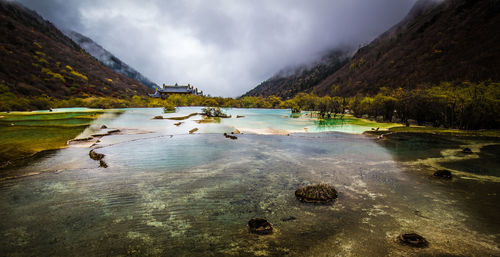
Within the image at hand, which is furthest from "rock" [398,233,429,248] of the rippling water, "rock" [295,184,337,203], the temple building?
the temple building

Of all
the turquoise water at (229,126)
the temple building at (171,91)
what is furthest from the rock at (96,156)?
the temple building at (171,91)

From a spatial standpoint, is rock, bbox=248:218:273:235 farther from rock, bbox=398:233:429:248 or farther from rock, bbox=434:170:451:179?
rock, bbox=434:170:451:179

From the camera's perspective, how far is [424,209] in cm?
917

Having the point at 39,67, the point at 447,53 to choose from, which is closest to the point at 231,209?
the point at 39,67

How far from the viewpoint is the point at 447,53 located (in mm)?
96938

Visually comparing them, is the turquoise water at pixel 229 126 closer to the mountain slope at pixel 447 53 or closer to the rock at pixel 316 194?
the rock at pixel 316 194

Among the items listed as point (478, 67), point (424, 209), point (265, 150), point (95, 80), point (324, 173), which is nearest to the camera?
point (424, 209)

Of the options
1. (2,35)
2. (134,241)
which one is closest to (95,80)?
(2,35)

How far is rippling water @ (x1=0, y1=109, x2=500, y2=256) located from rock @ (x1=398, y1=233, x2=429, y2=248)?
22 centimetres

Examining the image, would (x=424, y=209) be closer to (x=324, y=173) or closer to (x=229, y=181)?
(x=324, y=173)

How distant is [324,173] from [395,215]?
5732mm

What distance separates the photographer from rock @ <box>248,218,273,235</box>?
→ 721 centimetres

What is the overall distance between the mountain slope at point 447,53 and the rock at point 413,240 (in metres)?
89.3

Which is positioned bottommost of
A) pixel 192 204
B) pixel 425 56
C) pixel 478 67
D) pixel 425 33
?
pixel 192 204
